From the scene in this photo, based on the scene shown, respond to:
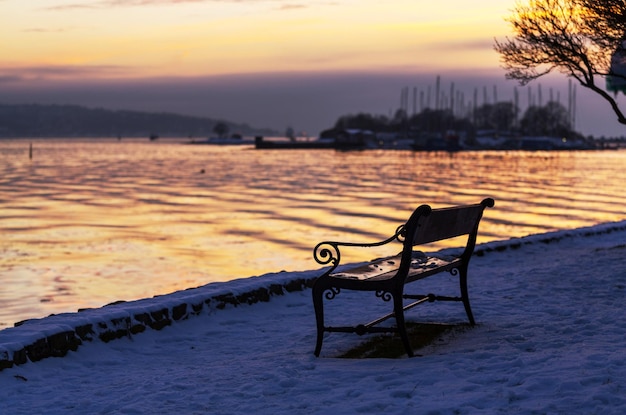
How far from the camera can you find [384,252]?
1812cm

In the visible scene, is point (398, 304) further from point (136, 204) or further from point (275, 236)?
point (136, 204)

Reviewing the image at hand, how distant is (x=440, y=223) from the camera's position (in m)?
7.50

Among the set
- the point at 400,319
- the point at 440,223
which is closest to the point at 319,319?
the point at 400,319

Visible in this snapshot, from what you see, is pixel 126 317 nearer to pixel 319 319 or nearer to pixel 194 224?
pixel 319 319

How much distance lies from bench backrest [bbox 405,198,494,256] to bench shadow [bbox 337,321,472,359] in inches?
35.0

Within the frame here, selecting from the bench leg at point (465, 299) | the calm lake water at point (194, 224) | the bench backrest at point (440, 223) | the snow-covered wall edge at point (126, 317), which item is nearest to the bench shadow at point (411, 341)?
the bench leg at point (465, 299)

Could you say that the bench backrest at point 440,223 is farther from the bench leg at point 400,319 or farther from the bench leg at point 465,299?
the bench leg at point 400,319

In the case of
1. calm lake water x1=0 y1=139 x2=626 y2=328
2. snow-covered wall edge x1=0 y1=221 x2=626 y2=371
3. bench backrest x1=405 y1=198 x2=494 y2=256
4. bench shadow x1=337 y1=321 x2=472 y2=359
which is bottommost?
calm lake water x1=0 y1=139 x2=626 y2=328

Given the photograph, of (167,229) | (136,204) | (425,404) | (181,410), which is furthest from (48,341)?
(136,204)

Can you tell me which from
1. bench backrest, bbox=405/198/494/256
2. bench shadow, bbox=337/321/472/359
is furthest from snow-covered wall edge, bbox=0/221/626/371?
bench backrest, bbox=405/198/494/256

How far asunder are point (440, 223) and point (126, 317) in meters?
3.03

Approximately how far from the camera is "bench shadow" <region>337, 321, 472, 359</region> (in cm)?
713

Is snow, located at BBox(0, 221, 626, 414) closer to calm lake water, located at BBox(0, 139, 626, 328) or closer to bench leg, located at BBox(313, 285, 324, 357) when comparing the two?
bench leg, located at BBox(313, 285, 324, 357)

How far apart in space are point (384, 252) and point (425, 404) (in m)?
12.8
